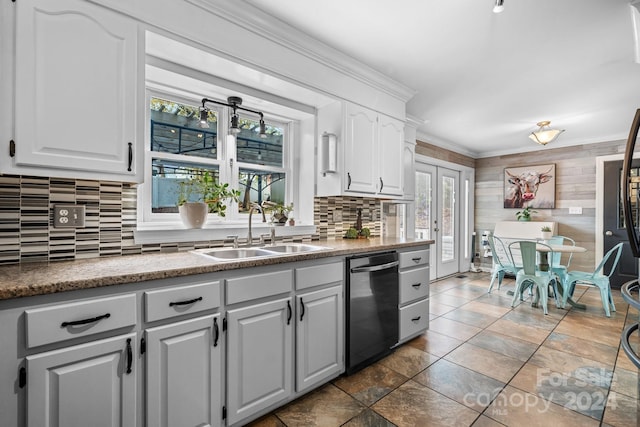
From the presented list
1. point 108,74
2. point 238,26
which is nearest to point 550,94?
point 238,26

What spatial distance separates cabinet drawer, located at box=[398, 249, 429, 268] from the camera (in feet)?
8.64

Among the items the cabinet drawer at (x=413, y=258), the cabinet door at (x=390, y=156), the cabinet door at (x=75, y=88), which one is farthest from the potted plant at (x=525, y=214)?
the cabinet door at (x=75, y=88)

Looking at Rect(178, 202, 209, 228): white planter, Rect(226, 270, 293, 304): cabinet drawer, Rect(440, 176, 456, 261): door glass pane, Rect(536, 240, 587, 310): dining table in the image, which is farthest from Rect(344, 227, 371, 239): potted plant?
Rect(440, 176, 456, 261): door glass pane

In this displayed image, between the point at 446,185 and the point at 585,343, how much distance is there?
130 inches

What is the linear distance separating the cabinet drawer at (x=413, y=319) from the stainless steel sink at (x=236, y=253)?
4.37ft

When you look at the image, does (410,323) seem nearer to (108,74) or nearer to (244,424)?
(244,424)

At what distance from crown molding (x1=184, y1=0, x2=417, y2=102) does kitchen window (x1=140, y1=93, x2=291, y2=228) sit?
686 mm

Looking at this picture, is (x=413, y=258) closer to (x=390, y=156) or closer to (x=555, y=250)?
(x=390, y=156)

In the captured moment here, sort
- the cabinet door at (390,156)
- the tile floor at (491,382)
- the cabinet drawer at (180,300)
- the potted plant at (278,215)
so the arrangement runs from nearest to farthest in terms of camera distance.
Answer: the cabinet drawer at (180,300)
the tile floor at (491,382)
the potted plant at (278,215)
the cabinet door at (390,156)

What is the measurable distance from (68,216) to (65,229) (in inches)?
2.9

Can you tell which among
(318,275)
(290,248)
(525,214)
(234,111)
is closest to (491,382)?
(318,275)

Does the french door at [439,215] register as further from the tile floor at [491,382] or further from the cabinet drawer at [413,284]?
the cabinet drawer at [413,284]

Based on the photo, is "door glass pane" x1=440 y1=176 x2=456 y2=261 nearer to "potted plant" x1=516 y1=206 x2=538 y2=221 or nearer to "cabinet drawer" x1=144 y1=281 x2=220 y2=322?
"potted plant" x1=516 y1=206 x2=538 y2=221

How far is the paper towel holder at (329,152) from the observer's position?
8.71 feet
